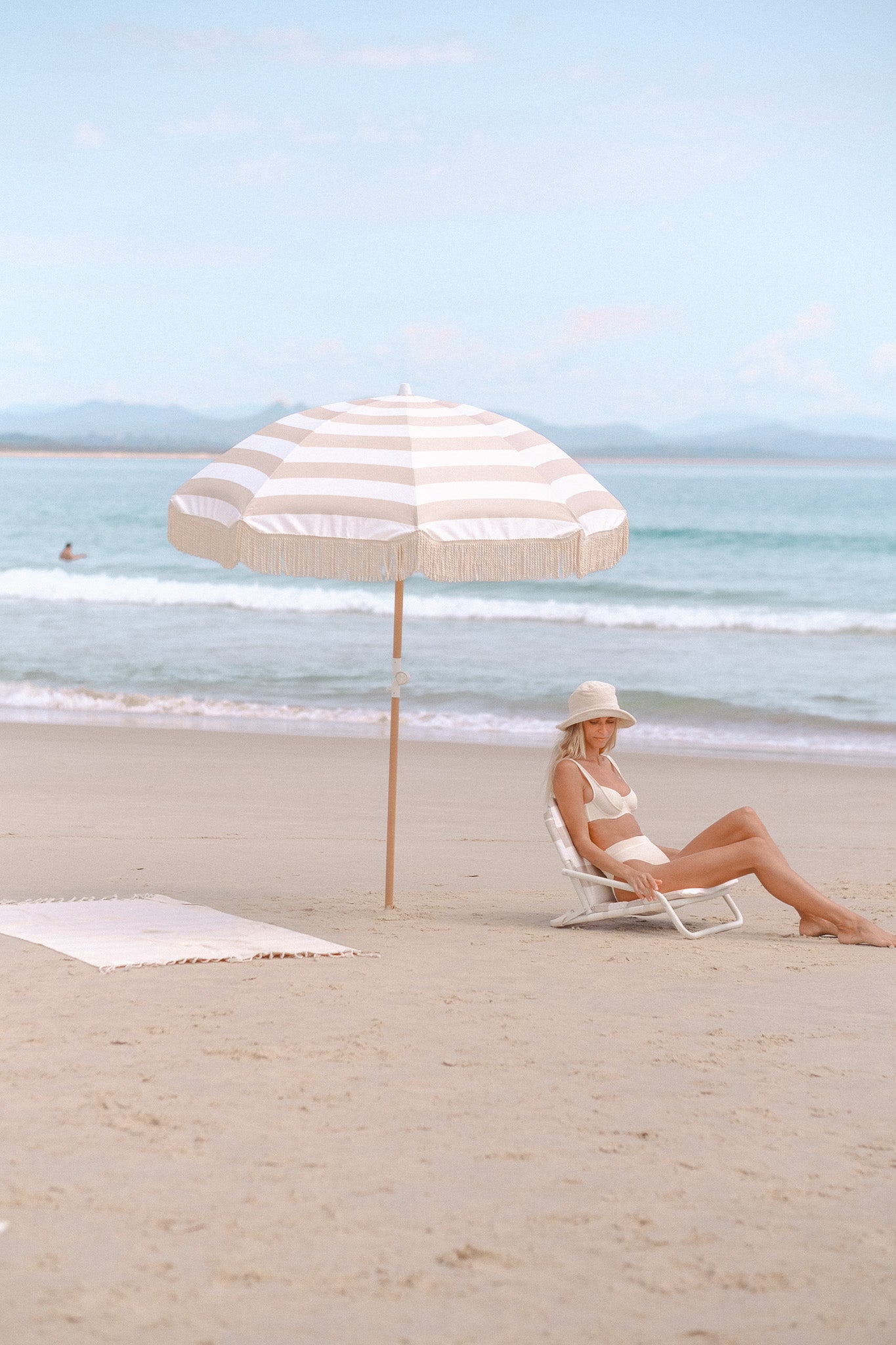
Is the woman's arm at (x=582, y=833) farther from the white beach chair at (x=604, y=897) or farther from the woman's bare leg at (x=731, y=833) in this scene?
the woman's bare leg at (x=731, y=833)

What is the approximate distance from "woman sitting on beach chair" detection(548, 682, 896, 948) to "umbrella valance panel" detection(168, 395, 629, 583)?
818 millimetres

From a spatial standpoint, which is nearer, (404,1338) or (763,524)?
(404,1338)

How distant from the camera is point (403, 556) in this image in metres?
5.14

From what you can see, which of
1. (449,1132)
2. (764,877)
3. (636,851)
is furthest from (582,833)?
(449,1132)

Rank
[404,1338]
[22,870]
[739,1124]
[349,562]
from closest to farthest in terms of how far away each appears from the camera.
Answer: [404,1338] → [739,1124] → [349,562] → [22,870]

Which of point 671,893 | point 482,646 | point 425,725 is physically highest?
point 671,893

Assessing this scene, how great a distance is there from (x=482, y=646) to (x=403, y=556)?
1542 centimetres

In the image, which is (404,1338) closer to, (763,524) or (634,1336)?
(634,1336)

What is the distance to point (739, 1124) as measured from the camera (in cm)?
368

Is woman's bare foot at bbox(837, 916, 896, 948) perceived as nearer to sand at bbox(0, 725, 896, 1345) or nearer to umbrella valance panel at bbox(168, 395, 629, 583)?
sand at bbox(0, 725, 896, 1345)

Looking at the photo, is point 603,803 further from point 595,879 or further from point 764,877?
point 764,877

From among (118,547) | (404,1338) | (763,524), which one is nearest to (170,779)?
(404,1338)

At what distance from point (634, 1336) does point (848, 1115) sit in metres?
1.40

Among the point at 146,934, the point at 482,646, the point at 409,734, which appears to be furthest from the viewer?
the point at 482,646
